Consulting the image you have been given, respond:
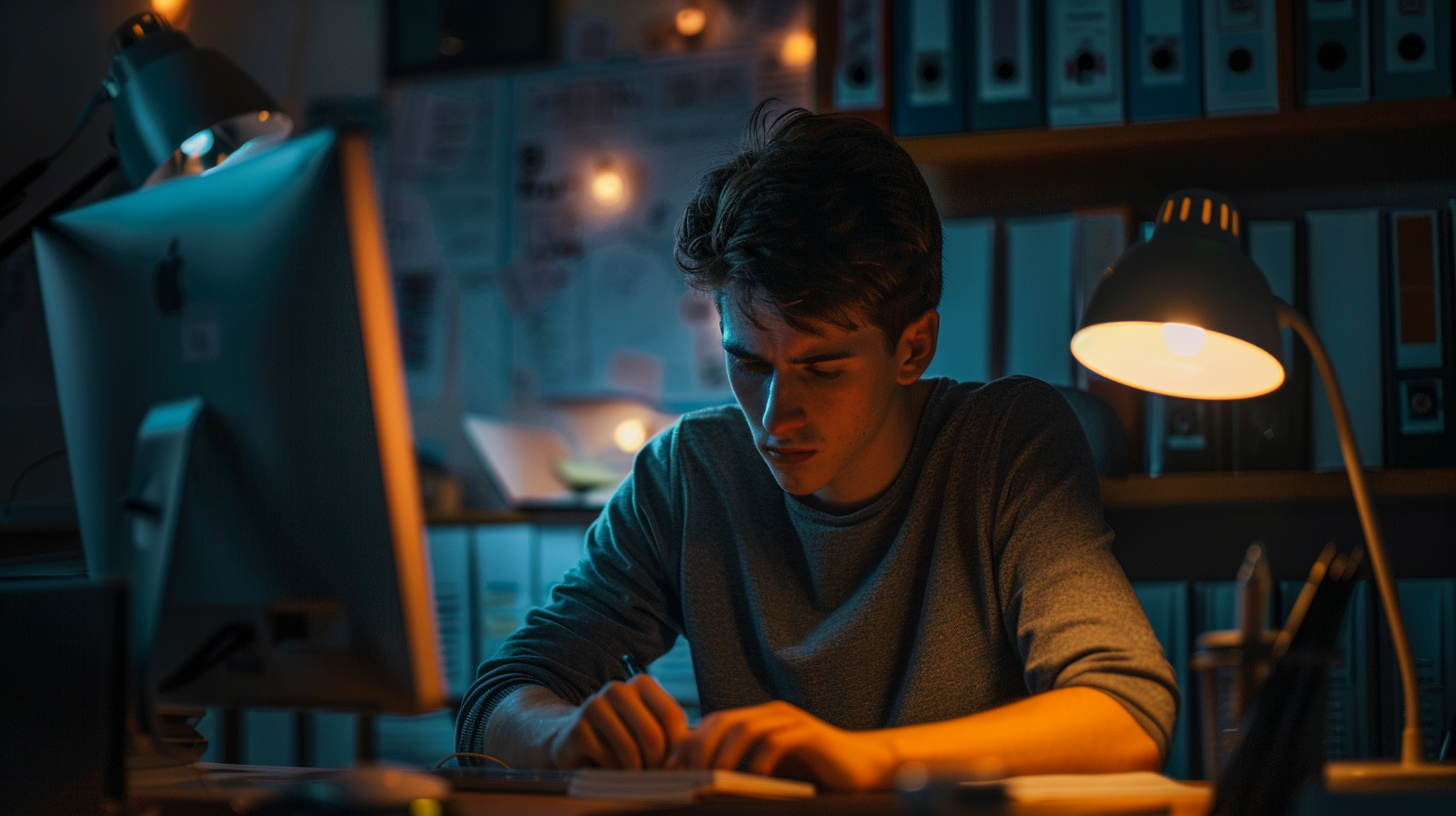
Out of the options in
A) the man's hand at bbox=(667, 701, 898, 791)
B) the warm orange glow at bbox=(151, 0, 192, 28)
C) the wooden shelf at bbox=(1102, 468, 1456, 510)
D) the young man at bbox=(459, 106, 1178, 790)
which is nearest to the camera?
the man's hand at bbox=(667, 701, 898, 791)

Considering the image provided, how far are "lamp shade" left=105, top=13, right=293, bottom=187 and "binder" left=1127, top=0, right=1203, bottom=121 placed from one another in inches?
40.1

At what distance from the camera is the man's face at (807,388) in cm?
95

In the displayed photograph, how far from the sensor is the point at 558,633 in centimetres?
105

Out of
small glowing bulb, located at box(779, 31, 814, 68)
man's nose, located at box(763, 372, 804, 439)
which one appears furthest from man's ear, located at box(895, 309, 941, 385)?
small glowing bulb, located at box(779, 31, 814, 68)

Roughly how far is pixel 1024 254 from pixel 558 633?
77 centimetres

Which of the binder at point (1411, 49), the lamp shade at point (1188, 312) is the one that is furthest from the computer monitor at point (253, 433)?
the binder at point (1411, 49)

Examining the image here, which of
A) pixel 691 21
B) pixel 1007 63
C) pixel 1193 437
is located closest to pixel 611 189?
pixel 691 21

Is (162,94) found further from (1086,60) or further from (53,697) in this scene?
(1086,60)

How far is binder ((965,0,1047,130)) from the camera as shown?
140cm

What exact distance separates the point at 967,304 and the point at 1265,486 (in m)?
0.42

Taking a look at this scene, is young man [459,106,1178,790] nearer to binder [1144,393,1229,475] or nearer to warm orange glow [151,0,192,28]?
binder [1144,393,1229,475]

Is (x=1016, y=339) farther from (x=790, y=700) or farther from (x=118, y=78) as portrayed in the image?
(x=118, y=78)

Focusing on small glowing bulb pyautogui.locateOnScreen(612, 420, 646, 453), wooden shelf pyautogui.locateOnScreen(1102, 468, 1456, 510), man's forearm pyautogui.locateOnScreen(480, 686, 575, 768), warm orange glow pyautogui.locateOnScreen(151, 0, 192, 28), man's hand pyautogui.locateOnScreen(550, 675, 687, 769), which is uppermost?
warm orange glow pyautogui.locateOnScreen(151, 0, 192, 28)

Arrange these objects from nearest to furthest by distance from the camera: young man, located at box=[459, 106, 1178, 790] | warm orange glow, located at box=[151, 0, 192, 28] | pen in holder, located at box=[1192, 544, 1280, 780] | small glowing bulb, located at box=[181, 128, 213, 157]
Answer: pen in holder, located at box=[1192, 544, 1280, 780]
young man, located at box=[459, 106, 1178, 790]
small glowing bulb, located at box=[181, 128, 213, 157]
warm orange glow, located at box=[151, 0, 192, 28]
